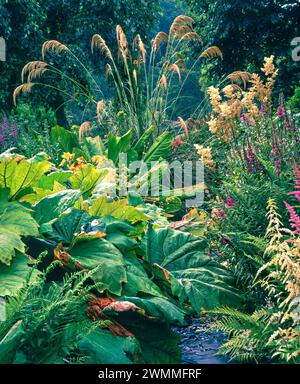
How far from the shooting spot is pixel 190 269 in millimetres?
3383

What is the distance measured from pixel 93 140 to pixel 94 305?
343 cm

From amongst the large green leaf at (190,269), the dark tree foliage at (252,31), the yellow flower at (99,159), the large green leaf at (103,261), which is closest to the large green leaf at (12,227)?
the large green leaf at (103,261)

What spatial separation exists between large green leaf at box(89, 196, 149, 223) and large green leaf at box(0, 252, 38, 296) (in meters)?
0.74

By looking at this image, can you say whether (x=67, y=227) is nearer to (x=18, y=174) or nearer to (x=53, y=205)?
(x=53, y=205)

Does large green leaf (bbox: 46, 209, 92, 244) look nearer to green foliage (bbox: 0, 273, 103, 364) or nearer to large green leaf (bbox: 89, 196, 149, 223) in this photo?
large green leaf (bbox: 89, 196, 149, 223)

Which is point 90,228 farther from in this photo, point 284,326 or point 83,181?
point 284,326

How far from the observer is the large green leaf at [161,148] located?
5857mm

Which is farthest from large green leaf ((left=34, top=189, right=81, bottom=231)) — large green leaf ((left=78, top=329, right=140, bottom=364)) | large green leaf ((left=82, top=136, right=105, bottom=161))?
large green leaf ((left=82, top=136, right=105, bottom=161))

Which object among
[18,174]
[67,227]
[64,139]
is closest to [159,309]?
[67,227]

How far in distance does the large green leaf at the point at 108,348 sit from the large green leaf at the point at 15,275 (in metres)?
0.36

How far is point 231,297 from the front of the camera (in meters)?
3.19

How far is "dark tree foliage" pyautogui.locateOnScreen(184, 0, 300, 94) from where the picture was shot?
1439cm

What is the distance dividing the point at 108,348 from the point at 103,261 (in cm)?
50
